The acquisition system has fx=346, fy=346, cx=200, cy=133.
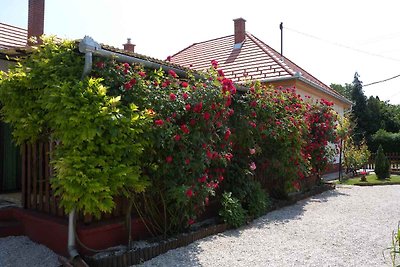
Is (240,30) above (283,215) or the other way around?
above

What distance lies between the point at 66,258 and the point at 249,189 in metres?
3.69

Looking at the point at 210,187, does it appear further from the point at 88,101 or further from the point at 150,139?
the point at 88,101

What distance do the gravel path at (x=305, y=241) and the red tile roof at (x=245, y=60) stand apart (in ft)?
18.5

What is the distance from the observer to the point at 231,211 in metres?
6.10

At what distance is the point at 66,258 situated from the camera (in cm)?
414

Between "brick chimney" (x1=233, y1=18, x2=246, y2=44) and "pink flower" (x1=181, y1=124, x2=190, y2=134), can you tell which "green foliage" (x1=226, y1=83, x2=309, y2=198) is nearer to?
"pink flower" (x1=181, y1=124, x2=190, y2=134)

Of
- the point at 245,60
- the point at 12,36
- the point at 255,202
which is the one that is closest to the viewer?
the point at 255,202

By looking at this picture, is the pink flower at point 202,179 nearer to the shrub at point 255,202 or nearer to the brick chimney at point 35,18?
the shrub at point 255,202

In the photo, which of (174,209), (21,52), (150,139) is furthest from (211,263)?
(21,52)

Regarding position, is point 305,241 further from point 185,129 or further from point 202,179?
point 185,129

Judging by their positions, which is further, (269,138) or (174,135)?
(269,138)

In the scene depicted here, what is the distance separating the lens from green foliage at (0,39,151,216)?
3725 millimetres

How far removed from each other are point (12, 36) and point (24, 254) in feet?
22.2

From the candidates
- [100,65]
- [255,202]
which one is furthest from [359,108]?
[100,65]
